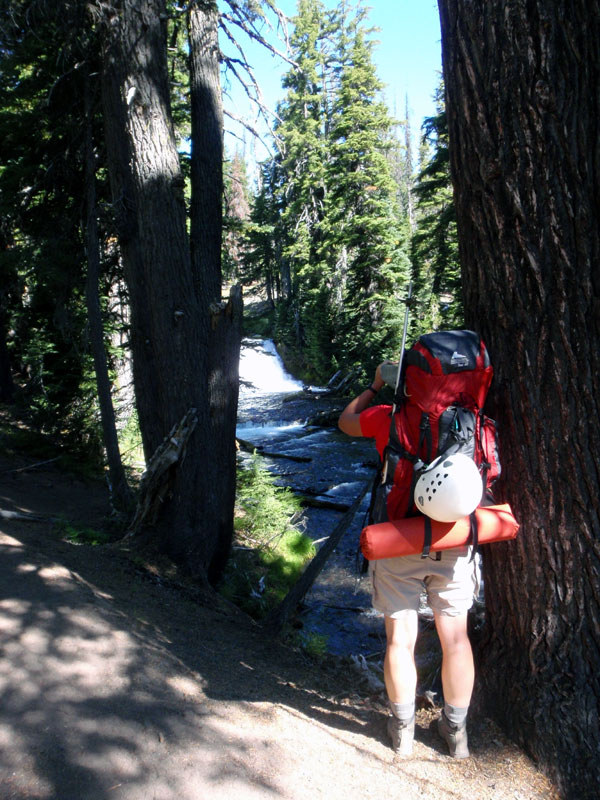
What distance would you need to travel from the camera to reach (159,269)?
20.0 feet

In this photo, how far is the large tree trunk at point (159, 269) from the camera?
6.01 metres

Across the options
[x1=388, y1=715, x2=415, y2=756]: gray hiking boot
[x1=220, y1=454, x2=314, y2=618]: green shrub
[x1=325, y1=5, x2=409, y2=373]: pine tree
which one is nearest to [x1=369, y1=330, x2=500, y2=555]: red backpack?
[x1=388, y1=715, x2=415, y2=756]: gray hiking boot

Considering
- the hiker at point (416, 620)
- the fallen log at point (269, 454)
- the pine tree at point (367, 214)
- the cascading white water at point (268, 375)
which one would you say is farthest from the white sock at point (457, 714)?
the cascading white water at point (268, 375)

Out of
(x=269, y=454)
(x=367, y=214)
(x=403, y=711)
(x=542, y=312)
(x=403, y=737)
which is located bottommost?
(x=269, y=454)

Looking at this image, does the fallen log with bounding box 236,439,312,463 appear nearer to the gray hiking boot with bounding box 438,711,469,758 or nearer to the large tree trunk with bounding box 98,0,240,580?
the large tree trunk with bounding box 98,0,240,580

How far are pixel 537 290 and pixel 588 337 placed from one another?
318 millimetres

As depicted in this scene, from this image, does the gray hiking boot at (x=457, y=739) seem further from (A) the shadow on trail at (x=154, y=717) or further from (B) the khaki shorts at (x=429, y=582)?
(B) the khaki shorts at (x=429, y=582)

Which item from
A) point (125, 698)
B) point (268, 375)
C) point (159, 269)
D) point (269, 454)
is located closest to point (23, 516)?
point (159, 269)

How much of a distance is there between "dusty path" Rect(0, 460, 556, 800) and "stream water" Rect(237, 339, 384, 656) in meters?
2.15

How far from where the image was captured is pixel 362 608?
7.16m

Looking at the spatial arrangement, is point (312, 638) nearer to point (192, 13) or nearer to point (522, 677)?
point (522, 677)

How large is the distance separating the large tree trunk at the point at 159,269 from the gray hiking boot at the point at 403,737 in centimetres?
359

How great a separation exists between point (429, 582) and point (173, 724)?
148cm

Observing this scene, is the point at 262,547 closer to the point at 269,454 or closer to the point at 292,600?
the point at 292,600
